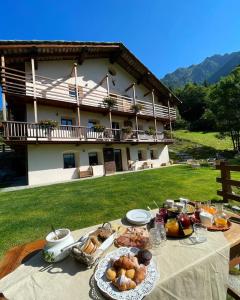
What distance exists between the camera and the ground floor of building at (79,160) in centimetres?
1381

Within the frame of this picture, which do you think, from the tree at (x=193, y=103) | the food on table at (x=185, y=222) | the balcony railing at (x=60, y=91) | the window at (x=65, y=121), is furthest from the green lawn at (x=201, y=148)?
the food on table at (x=185, y=222)

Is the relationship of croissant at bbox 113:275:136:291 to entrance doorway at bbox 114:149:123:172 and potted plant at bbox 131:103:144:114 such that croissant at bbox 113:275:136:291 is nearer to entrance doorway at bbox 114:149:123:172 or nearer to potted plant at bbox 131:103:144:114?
entrance doorway at bbox 114:149:123:172

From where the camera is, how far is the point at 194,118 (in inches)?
2212

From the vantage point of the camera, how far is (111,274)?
1656 millimetres

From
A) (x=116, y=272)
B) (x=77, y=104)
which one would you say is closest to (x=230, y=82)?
(x=77, y=104)

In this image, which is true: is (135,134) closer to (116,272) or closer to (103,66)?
(103,66)

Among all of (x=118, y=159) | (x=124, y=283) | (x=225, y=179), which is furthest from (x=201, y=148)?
(x=124, y=283)

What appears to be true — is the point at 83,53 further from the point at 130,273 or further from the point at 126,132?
the point at 130,273

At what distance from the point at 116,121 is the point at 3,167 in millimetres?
13136

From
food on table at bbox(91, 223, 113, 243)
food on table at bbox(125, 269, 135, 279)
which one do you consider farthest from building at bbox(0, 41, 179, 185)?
food on table at bbox(125, 269, 135, 279)

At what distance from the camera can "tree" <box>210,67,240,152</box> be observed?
90.2 ft

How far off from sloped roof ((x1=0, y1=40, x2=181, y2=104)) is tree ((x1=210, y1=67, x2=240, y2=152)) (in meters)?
8.82

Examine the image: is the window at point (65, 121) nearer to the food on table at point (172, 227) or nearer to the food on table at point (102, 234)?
the food on table at point (102, 234)

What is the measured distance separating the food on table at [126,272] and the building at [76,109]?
12432mm
